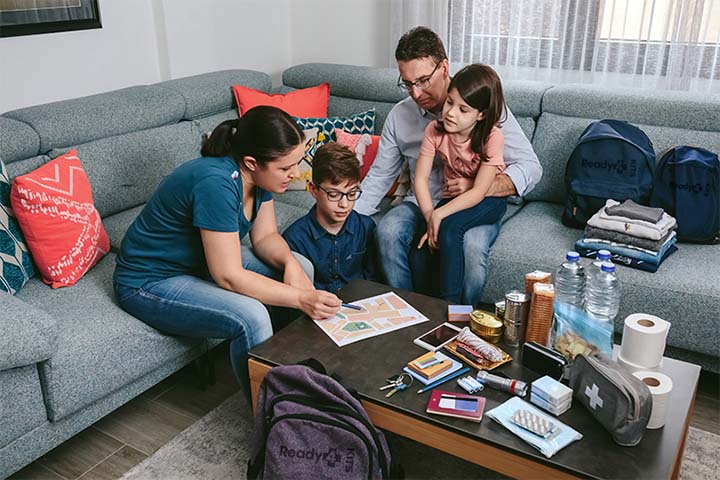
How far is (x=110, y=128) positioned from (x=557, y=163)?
1.79 m

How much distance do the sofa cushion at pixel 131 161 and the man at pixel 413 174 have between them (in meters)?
0.82

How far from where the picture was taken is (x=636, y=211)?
7.48 feet

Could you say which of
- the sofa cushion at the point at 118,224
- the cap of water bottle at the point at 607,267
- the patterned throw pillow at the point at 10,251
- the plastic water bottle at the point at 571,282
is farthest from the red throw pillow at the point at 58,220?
the cap of water bottle at the point at 607,267

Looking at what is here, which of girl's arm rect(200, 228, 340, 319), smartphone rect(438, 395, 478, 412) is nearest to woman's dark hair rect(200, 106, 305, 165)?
girl's arm rect(200, 228, 340, 319)

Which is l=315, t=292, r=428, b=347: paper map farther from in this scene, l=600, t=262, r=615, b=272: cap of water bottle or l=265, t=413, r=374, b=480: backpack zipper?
l=600, t=262, r=615, b=272: cap of water bottle

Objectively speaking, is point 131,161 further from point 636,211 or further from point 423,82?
point 636,211

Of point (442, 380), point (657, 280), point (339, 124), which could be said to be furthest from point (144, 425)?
point (657, 280)

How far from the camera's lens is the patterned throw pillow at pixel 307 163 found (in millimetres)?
2947

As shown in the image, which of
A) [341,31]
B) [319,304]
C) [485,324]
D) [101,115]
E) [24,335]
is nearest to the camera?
[24,335]

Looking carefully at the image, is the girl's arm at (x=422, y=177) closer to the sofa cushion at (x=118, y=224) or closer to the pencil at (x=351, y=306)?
the pencil at (x=351, y=306)

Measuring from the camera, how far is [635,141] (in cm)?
250

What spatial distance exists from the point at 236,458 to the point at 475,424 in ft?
2.60

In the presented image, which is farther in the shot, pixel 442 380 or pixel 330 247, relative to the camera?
pixel 330 247

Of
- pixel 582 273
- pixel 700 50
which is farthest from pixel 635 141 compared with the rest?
pixel 582 273
